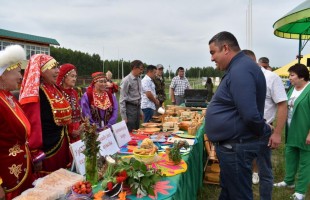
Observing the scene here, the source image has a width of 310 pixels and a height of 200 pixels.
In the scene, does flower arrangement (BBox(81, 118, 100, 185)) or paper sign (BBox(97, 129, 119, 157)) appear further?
paper sign (BBox(97, 129, 119, 157))

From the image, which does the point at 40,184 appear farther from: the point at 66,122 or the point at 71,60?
the point at 71,60

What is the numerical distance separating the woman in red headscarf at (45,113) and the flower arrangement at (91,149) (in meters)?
0.53

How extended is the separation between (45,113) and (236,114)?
1516 millimetres

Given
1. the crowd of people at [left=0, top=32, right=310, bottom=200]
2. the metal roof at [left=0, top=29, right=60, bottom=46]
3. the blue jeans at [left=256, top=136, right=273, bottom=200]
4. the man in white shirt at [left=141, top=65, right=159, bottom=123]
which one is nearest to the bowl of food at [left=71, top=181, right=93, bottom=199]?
the crowd of people at [left=0, top=32, right=310, bottom=200]

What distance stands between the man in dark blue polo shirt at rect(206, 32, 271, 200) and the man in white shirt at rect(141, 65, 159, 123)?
3519mm

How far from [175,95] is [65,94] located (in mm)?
4996

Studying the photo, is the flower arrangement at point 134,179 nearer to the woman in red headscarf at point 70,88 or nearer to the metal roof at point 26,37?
the woman in red headscarf at point 70,88

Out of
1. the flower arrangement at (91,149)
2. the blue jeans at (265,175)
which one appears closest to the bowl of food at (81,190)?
the flower arrangement at (91,149)

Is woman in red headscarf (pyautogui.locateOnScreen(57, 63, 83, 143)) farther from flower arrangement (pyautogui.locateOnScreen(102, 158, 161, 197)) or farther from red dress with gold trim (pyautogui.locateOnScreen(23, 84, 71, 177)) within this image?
flower arrangement (pyautogui.locateOnScreen(102, 158, 161, 197))

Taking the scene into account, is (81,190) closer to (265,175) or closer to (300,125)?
(265,175)

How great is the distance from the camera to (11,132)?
5.24ft

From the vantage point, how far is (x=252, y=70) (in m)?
1.72

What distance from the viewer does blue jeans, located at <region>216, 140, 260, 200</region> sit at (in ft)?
5.97

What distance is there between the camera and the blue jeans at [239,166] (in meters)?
1.82
